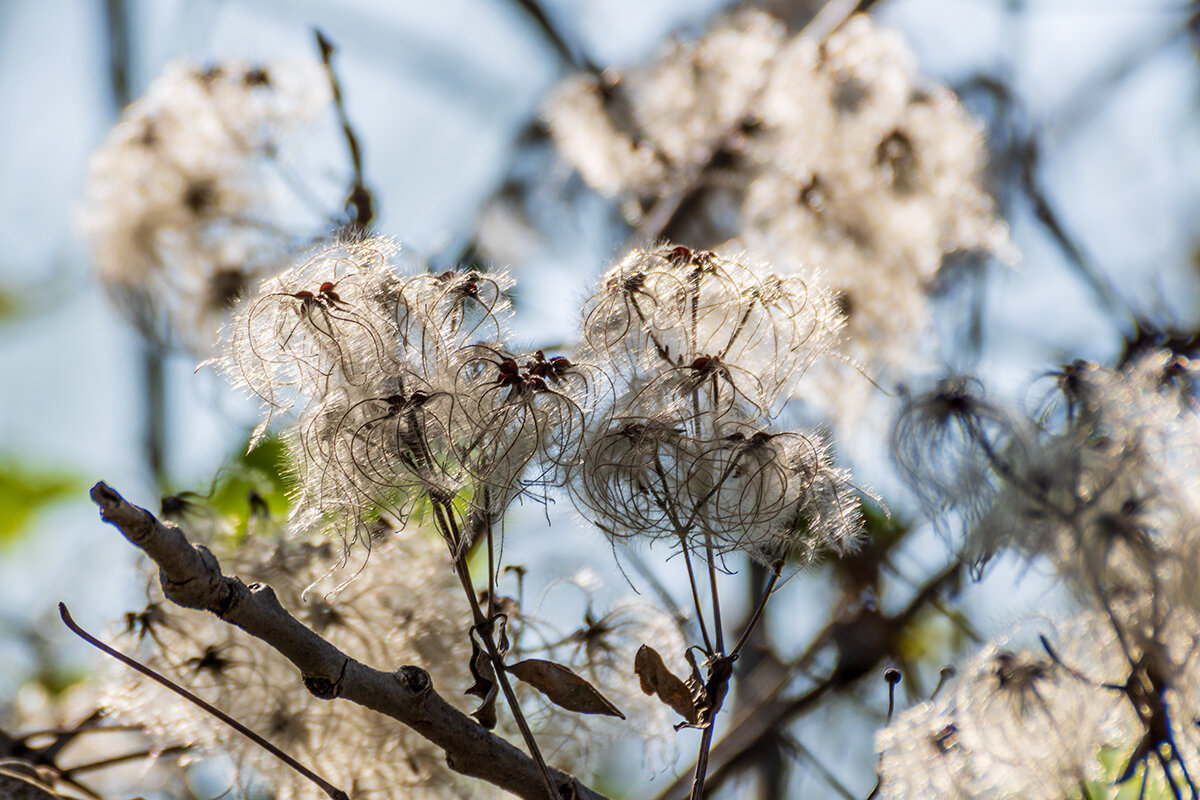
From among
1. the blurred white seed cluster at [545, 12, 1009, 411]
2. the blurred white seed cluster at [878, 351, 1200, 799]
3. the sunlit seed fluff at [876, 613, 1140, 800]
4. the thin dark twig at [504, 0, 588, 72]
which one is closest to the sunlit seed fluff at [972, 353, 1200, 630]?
the blurred white seed cluster at [878, 351, 1200, 799]

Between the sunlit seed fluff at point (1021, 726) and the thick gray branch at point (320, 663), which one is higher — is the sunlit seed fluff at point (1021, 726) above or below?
above

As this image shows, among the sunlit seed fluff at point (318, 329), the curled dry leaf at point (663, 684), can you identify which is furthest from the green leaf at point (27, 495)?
the curled dry leaf at point (663, 684)

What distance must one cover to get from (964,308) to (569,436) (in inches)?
104

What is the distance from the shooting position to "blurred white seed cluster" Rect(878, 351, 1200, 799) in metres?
1.89

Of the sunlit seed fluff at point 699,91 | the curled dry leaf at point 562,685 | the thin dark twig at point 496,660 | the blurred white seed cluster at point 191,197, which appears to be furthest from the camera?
the sunlit seed fluff at point 699,91

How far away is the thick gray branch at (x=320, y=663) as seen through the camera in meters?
1.14

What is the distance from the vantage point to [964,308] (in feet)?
12.3

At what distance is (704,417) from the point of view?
5.04 ft

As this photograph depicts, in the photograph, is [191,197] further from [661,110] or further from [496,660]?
[496,660]

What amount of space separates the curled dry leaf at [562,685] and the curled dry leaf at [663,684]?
7cm

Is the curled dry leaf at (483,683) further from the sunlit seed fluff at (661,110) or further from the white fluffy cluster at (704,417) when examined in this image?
the sunlit seed fluff at (661,110)

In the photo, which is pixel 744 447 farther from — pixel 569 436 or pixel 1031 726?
pixel 1031 726

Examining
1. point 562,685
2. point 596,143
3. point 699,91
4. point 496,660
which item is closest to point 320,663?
point 496,660

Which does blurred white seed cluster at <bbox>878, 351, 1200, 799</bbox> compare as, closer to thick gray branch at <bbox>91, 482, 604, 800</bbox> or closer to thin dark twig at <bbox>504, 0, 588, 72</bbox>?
thick gray branch at <bbox>91, 482, 604, 800</bbox>
